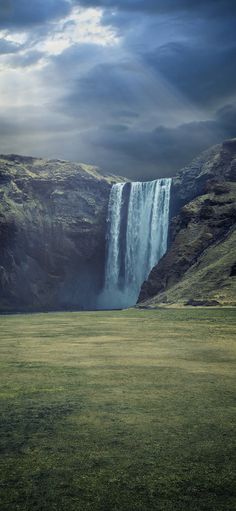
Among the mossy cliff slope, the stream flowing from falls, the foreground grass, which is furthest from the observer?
the stream flowing from falls

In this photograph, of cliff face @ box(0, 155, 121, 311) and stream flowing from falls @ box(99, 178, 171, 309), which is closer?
stream flowing from falls @ box(99, 178, 171, 309)

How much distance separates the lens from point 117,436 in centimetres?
1066

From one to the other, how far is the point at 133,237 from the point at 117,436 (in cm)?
12149

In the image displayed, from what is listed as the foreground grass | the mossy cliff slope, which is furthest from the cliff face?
the foreground grass

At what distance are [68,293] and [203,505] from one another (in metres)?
144

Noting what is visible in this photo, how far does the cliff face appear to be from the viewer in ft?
462

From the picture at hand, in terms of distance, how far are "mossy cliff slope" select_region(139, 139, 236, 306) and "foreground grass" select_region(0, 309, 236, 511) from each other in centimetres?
5642

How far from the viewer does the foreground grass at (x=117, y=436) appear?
7648mm

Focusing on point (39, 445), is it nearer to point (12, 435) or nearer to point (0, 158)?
point (12, 435)

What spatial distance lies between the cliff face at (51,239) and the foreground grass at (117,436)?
120733 millimetres

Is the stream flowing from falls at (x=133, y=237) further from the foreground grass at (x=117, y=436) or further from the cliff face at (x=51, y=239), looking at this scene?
the foreground grass at (x=117, y=436)

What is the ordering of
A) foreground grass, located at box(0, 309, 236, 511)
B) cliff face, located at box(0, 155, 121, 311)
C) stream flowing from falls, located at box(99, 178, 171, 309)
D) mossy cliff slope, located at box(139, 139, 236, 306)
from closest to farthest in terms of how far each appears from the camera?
foreground grass, located at box(0, 309, 236, 511) → mossy cliff slope, located at box(139, 139, 236, 306) → stream flowing from falls, located at box(99, 178, 171, 309) → cliff face, located at box(0, 155, 121, 311)

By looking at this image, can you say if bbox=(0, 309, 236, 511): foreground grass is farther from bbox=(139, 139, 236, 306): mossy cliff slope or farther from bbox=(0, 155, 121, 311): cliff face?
bbox=(0, 155, 121, 311): cliff face

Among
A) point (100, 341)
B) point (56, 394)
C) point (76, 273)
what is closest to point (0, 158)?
point (76, 273)
